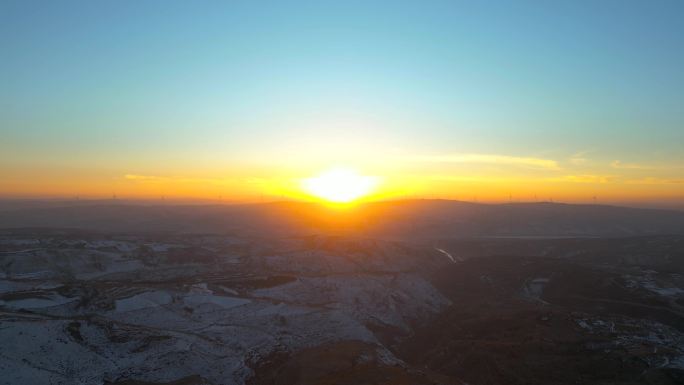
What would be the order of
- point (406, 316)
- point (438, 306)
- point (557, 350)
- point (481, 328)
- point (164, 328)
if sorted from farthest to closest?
point (438, 306) → point (406, 316) → point (481, 328) → point (164, 328) → point (557, 350)

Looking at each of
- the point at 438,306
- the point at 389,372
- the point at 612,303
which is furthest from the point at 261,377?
the point at 612,303

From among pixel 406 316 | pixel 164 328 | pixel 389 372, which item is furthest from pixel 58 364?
pixel 406 316

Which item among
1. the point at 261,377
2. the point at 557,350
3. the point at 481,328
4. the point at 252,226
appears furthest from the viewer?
the point at 252,226

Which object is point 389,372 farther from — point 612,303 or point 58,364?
point 612,303

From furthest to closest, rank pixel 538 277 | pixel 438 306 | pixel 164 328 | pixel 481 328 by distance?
pixel 538 277 → pixel 438 306 → pixel 481 328 → pixel 164 328

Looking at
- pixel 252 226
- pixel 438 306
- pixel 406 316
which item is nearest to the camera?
pixel 406 316

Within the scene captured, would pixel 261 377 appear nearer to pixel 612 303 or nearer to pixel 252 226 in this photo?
pixel 612 303

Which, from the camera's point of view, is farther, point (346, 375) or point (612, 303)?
point (612, 303)

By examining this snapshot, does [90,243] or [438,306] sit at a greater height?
[90,243]

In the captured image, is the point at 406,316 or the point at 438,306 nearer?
the point at 406,316
